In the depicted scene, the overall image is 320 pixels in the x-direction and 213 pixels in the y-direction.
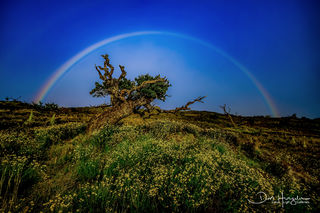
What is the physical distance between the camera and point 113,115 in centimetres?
966

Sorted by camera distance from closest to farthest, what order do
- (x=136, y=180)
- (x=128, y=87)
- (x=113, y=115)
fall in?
(x=136, y=180) < (x=113, y=115) < (x=128, y=87)

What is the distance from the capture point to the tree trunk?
8834 mm

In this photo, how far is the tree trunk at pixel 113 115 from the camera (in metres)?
8.83

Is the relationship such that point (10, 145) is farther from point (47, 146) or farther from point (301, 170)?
point (301, 170)
